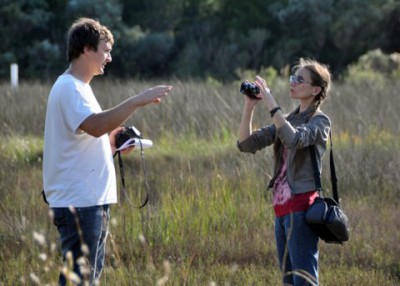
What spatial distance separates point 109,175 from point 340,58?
1227 inches

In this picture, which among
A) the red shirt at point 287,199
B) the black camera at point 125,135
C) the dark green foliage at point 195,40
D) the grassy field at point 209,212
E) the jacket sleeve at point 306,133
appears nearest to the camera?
the jacket sleeve at point 306,133

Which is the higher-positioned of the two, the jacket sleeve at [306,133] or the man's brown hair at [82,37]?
the man's brown hair at [82,37]

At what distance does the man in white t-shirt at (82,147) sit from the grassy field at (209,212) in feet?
0.64

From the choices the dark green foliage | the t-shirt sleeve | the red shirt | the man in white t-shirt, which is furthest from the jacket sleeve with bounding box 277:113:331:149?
the dark green foliage

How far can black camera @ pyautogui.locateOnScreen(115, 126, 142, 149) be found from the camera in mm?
4625

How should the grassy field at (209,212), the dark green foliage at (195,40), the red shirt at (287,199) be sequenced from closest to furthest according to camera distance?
the red shirt at (287,199)
the grassy field at (209,212)
the dark green foliage at (195,40)

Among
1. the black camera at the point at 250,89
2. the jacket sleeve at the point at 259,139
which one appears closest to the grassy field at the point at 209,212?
the jacket sleeve at the point at 259,139

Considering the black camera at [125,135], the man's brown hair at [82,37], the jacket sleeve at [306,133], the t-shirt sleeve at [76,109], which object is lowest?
the jacket sleeve at [306,133]

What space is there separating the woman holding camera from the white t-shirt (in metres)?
0.80

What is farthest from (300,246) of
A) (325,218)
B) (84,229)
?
(84,229)

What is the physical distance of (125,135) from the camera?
15.2ft

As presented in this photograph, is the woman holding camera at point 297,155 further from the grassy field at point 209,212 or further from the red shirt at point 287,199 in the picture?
the grassy field at point 209,212

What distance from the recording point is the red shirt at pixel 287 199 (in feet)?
14.3

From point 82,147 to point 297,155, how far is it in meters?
1.01
